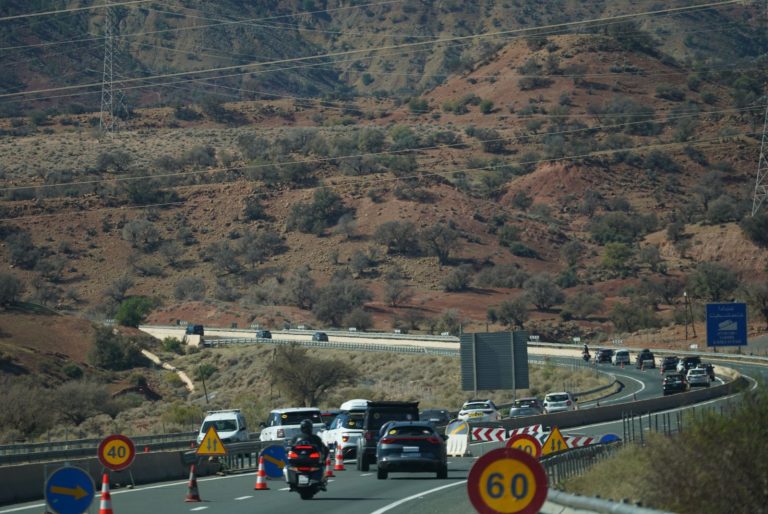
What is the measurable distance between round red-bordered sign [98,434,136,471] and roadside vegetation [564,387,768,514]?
8.42 meters

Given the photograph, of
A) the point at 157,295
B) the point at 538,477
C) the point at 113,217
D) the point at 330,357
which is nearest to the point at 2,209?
the point at 113,217

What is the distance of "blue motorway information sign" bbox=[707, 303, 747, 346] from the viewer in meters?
56.0

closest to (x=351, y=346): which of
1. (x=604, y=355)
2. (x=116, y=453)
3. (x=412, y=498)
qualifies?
(x=604, y=355)

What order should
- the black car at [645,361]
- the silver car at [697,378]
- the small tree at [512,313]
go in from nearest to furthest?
the silver car at [697,378] < the black car at [645,361] < the small tree at [512,313]

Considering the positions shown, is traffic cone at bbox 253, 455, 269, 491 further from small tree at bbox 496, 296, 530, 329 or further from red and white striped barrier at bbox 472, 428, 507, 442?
small tree at bbox 496, 296, 530, 329

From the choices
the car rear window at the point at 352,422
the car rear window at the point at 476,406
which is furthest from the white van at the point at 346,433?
the car rear window at the point at 476,406

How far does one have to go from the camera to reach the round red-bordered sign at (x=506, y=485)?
10.7 meters

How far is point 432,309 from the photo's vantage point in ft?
362

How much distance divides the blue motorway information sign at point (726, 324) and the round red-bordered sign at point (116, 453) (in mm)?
39327

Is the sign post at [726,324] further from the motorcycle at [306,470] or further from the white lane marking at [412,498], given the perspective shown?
the motorcycle at [306,470]

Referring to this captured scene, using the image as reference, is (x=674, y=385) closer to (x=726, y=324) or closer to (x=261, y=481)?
(x=726, y=324)

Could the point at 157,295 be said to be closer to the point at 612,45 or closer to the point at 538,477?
the point at 612,45

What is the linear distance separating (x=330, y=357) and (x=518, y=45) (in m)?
115

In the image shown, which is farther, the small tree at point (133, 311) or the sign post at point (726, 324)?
the small tree at point (133, 311)
